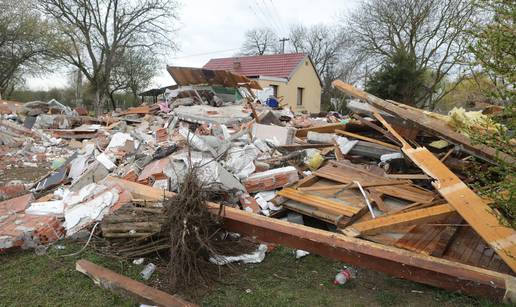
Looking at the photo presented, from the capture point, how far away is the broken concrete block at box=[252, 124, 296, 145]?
6.98m

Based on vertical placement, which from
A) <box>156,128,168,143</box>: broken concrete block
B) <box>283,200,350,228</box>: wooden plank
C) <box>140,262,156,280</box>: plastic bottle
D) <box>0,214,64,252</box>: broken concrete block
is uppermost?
<box>156,128,168,143</box>: broken concrete block

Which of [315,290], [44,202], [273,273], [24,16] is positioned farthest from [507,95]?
[24,16]

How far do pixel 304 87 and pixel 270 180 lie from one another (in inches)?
799

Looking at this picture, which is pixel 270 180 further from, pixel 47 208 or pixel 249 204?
pixel 47 208

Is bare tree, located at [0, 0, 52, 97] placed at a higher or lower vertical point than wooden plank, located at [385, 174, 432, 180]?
higher

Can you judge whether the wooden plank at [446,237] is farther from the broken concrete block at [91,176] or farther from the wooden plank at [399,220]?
the broken concrete block at [91,176]

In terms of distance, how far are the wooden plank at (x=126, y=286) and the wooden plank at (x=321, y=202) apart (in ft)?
6.17

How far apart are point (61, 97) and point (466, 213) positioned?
34.2 meters

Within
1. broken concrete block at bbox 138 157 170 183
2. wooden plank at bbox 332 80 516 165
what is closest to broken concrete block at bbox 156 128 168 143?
broken concrete block at bbox 138 157 170 183

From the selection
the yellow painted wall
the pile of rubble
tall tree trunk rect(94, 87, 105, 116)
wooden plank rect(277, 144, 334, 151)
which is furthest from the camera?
tall tree trunk rect(94, 87, 105, 116)

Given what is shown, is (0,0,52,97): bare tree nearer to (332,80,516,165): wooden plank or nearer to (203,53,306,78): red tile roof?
(203,53,306,78): red tile roof

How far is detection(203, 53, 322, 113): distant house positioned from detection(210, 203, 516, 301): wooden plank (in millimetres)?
18058

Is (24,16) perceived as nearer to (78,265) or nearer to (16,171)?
(16,171)

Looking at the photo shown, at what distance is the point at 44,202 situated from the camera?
4.47 m
